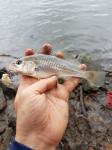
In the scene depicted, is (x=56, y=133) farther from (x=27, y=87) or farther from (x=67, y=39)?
(x=67, y=39)

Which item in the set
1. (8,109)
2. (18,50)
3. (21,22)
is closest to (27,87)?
(8,109)

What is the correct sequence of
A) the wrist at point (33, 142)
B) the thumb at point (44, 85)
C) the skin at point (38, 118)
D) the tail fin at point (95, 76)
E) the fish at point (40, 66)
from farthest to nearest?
1. the tail fin at point (95, 76)
2. the fish at point (40, 66)
3. the thumb at point (44, 85)
4. the skin at point (38, 118)
5. the wrist at point (33, 142)

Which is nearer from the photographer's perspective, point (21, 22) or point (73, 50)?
point (73, 50)

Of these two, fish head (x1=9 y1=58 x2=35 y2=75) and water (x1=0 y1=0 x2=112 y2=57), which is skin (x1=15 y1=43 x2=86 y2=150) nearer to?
fish head (x1=9 y1=58 x2=35 y2=75)

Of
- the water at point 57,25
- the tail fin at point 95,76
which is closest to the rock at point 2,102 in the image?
the tail fin at point 95,76

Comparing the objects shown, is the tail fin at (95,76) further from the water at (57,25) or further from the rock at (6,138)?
the water at (57,25)

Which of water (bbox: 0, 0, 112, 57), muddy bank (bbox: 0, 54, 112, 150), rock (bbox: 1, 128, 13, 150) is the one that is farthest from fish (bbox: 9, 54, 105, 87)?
Result: water (bbox: 0, 0, 112, 57)
